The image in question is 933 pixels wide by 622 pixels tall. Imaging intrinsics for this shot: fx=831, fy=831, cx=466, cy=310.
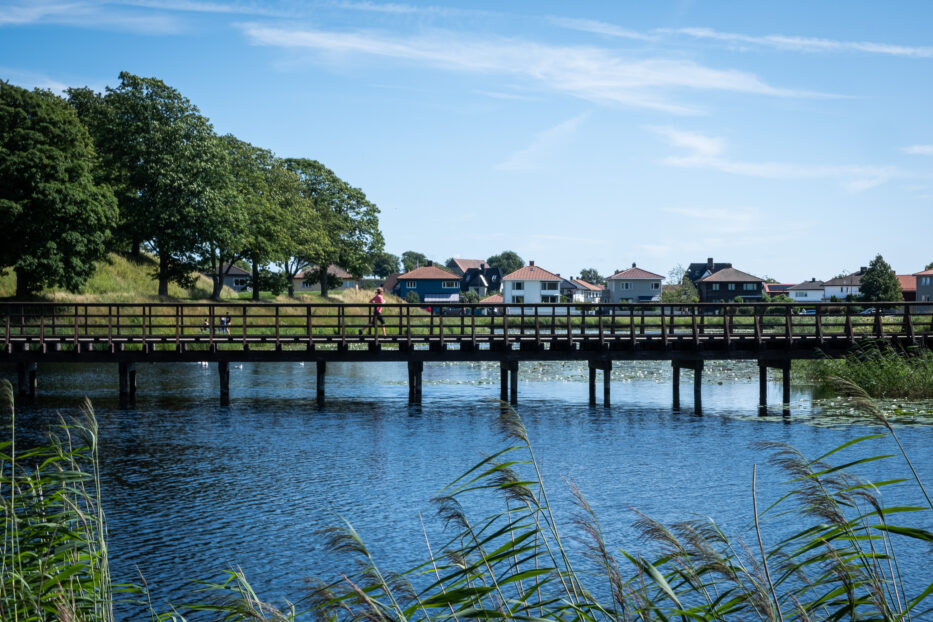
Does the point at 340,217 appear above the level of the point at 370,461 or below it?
above

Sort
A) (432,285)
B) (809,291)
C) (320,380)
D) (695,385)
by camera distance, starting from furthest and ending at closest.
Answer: (809,291) < (432,285) < (320,380) < (695,385)

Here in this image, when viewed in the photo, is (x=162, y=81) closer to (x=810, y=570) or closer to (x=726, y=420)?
(x=726, y=420)

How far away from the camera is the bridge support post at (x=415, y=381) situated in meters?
31.4

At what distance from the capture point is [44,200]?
45.8 m

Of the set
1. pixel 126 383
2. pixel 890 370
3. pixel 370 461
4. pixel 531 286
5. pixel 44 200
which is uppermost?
pixel 44 200

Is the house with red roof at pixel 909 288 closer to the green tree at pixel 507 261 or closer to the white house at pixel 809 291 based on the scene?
the white house at pixel 809 291

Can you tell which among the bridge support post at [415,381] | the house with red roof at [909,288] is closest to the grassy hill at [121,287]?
the bridge support post at [415,381]

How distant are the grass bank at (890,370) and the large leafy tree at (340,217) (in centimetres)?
6271

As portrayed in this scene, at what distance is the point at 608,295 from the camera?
452ft

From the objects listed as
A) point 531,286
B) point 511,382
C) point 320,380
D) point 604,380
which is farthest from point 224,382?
point 531,286

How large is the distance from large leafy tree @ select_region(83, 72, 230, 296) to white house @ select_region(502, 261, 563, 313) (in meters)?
69.1

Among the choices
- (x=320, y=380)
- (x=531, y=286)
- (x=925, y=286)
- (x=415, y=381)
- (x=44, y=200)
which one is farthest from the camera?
(x=531, y=286)

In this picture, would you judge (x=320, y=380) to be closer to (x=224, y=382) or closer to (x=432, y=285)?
(x=224, y=382)

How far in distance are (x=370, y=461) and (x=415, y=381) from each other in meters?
11.7
